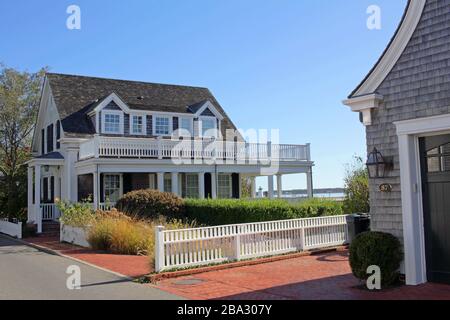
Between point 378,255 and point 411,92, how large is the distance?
122 inches

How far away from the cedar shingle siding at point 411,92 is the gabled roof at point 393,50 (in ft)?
0.31

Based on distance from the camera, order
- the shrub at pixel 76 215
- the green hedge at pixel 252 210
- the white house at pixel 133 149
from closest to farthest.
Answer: the green hedge at pixel 252 210 < the shrub at pixel 76 215 < the white house at pixel 133 149

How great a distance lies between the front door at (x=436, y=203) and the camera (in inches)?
348

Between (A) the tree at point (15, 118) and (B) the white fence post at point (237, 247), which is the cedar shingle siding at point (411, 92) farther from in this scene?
(A) the tree at point (15, 118)

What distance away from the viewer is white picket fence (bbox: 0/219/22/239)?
2232cm

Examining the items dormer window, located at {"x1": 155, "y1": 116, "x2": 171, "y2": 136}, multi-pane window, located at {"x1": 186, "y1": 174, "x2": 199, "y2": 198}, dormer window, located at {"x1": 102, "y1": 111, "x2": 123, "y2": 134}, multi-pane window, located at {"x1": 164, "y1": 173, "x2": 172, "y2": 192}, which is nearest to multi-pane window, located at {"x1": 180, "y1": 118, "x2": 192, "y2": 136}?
dormer window, located at {"x1": 155, "y1": 116, "x2": 171, "y2": 136}

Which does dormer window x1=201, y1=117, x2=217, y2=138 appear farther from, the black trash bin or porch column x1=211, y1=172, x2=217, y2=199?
the black trash bin

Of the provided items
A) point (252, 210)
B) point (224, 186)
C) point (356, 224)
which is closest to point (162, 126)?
point (224, 186)

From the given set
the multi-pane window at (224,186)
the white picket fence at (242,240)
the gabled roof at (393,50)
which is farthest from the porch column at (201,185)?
the gabled roof at (393,50)

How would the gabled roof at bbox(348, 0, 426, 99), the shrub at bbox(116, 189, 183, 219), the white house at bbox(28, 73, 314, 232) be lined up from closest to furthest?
the gabled roof at bbox(348, 0, 426, 99), the shrub at bbox(116, 189, 183, 219), the white house at bbox(28, 73, 314, 232)

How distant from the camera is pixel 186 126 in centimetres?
2986

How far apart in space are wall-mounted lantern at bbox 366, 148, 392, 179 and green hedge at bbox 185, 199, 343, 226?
23.9ft

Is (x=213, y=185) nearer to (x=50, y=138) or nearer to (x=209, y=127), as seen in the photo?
(x=209, y=127)
